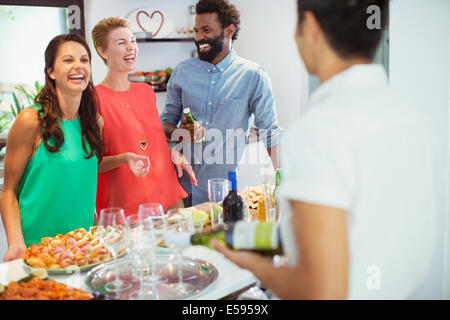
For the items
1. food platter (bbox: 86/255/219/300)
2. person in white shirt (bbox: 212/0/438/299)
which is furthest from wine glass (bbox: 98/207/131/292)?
person in white shirt (bbox: 212/0/438/299)

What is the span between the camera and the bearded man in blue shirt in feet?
8.66

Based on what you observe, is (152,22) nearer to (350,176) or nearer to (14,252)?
(14,252)

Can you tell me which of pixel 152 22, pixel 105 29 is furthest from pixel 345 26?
pixel 152 22

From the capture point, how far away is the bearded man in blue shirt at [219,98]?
2639mm

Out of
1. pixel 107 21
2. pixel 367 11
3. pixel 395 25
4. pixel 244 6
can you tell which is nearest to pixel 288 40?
pixel 244 6

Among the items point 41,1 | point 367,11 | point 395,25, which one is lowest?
point 367,11

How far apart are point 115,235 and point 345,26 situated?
2.43 feet

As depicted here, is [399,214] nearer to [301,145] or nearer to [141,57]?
[301,145]

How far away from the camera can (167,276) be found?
1255 mm

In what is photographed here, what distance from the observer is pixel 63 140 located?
1.83m

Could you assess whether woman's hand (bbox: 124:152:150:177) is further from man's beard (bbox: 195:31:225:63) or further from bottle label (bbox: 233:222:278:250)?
bottle label (bbox: 233:222:278:250)
